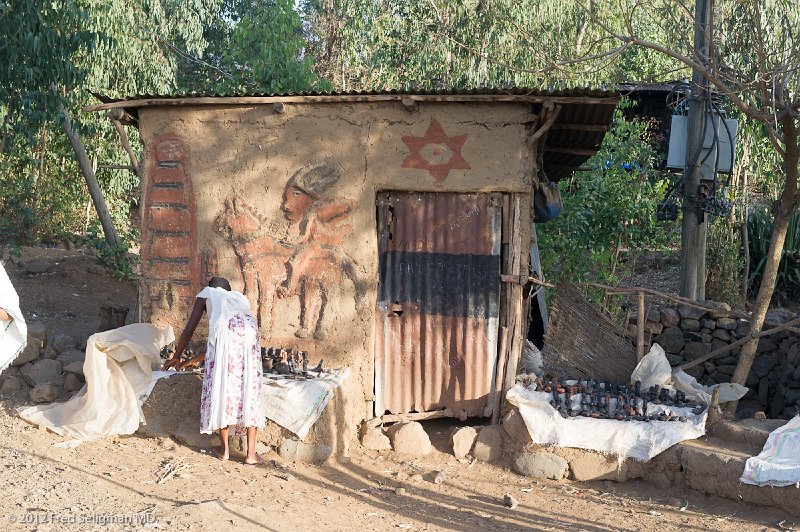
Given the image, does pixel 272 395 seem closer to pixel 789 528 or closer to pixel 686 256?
pixel 789 528

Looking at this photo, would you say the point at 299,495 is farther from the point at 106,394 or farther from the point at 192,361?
the point at 106,394

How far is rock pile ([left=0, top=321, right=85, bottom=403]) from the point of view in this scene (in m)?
6.85

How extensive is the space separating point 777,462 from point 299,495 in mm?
3347

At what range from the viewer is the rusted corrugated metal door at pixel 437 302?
6855 mm

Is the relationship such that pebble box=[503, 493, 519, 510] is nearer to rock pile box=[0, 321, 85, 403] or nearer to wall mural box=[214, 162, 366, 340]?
wall mural box=[214, 162, 366, 340]

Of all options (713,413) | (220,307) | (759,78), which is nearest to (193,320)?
(220,307)

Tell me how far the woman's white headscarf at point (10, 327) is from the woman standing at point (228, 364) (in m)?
1.17

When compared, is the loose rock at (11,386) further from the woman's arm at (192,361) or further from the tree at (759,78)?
the tree at (759,78)

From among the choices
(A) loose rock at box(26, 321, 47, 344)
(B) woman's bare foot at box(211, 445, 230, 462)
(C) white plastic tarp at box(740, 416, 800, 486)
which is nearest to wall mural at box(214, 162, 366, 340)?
(B) woman's bare foot at box(211, 445, 230, 462)

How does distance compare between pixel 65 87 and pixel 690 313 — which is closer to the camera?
pixel 690 313

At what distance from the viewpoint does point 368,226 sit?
688 cm

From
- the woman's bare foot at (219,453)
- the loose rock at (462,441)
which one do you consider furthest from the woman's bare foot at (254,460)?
the loose rock at (462,441)

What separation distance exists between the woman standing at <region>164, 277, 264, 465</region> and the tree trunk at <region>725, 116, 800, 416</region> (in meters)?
4.07

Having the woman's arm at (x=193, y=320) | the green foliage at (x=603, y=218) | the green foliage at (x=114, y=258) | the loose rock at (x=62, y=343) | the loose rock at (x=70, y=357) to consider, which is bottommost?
the loose rock at (x=70, y=357)
